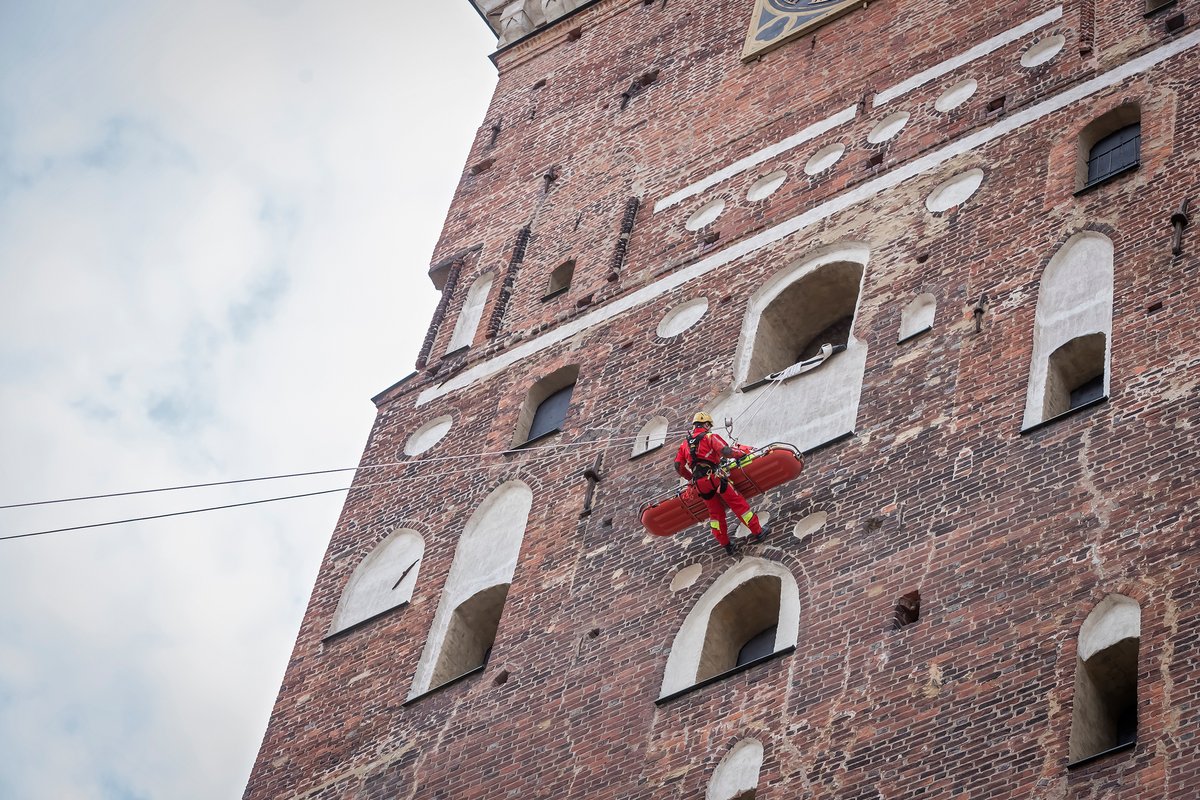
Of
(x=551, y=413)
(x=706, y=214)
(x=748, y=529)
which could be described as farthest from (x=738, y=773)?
(x=706, y=214)

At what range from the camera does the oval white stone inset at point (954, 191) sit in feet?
60.0

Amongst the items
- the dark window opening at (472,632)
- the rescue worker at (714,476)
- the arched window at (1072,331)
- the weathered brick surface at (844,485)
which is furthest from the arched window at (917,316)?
the dark window opening at (472,632)

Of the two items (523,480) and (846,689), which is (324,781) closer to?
(523,480)

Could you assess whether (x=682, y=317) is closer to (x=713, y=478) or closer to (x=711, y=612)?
(x=713, y=478)

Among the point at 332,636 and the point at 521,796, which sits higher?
the point at 332,636

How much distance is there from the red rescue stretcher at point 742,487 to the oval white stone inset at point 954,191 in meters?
2.85

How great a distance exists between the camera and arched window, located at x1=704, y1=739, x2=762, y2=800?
14.5m

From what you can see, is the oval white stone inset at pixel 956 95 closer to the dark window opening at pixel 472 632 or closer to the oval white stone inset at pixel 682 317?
the oval white stone inset at pixel 682 317

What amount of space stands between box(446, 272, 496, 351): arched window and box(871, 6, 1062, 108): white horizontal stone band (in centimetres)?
434

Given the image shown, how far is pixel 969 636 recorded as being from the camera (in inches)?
555

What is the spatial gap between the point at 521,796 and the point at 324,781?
2438 mm

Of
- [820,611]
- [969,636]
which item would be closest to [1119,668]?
[969,636]

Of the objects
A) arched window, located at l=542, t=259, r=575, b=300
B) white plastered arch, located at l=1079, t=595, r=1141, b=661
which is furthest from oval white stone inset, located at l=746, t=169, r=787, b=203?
white plastered arch, located at l=1079, t=595, r=1141, b=661

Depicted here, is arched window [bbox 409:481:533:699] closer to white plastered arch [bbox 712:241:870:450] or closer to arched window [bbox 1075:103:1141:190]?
white plastered arch [bbox 712:241:870:450]
